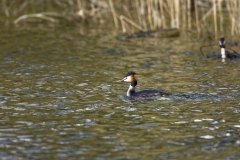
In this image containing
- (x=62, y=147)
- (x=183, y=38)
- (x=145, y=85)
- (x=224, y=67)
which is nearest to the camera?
(x=62, y=147)

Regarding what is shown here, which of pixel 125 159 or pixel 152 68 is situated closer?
pixel 125 159

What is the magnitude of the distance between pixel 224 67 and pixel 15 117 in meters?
6.49

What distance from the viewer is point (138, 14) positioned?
19797 millimetres

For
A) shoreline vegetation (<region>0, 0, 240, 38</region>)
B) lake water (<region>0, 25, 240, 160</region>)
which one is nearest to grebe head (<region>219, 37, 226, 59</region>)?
lake water (<region>0, 25, 240, 160</region>)

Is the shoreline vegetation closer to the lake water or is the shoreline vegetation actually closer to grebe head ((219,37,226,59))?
the lake water

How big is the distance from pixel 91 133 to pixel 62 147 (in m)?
0.83

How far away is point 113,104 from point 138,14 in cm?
962

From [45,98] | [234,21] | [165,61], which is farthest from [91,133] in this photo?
[234,21]

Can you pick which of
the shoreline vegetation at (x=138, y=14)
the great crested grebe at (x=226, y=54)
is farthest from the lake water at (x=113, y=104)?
the shoreline vegetation at (x=138, y=14)

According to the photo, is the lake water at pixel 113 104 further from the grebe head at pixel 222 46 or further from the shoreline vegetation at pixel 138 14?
the shoreline vegetation at pixel 138 14

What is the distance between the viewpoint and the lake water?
789 cm

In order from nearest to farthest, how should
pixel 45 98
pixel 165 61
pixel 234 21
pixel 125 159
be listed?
pixel 125 159
pixel 45 98
pixel 165 61
pixel 234 21

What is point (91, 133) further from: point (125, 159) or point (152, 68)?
point (152, 68)

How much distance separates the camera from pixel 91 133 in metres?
8.59
